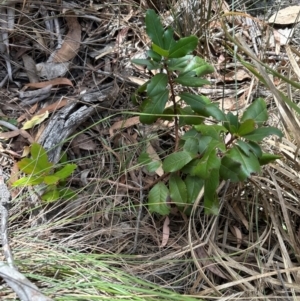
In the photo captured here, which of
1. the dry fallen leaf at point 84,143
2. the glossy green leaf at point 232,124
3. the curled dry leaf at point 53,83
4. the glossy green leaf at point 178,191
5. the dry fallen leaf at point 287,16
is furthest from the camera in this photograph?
the dry fallen leaf at point 287,16

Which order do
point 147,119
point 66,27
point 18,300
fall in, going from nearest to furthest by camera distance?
1. point 18,300
2. point 147,119
3. point 66,27

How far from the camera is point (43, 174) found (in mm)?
1663

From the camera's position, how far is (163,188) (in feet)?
5.26

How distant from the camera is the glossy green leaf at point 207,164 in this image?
1412 mm

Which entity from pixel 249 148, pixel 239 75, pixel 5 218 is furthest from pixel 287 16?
pixel 5 218

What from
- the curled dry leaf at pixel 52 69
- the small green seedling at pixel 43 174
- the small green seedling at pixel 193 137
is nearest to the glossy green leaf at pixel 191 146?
the small green seedling at pixel 193 137

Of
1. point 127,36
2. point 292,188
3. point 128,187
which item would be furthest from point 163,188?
point 127,36

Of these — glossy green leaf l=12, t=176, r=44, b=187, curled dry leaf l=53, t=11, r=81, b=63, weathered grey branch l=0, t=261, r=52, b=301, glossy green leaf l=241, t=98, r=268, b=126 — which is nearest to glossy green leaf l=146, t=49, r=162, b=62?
glossy green leaf l=241, t=98, r=268, b=126

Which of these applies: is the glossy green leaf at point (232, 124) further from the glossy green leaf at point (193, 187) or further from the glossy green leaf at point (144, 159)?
the glossy green leaf at point (144, 159)

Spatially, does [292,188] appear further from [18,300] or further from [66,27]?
[66,27]

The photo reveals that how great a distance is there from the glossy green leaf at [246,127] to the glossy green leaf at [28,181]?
693 millimetres

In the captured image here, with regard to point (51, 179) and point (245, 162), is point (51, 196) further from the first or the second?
point (245, 162)

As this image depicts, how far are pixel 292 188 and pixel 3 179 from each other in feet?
3.24

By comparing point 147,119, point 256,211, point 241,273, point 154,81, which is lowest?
point 241,273
